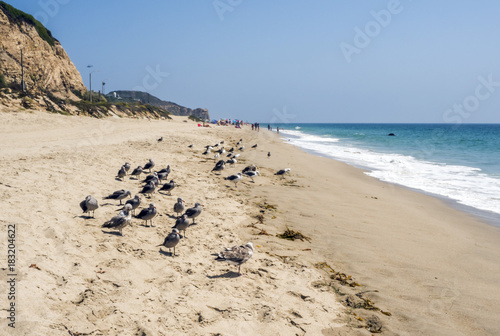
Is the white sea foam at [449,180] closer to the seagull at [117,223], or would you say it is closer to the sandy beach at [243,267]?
the sandy beach at [243,267]

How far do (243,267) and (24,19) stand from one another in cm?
5894

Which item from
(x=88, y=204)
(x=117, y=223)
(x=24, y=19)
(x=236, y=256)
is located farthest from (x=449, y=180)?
(x=24, y=19)

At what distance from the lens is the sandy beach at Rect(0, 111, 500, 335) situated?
5164 mm

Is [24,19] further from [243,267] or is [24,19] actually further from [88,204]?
[243,267]

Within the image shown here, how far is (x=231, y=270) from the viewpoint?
23.6ft

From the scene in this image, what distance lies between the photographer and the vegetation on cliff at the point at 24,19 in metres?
47.7

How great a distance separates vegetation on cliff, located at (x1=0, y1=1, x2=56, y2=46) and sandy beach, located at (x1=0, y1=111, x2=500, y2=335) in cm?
4700

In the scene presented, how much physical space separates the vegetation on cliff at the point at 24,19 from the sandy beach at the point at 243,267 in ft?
154

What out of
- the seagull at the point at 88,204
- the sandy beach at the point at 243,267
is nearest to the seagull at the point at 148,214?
the sandy beach at the point at 243,267

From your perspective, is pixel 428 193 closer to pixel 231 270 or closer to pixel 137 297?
pixel 231 270

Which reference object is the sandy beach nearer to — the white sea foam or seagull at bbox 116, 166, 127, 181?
seagull at bbox 116, 166, 127, 181

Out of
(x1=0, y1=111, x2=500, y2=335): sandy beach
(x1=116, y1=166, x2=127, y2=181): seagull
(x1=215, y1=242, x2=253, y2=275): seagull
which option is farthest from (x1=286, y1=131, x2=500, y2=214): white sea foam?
(x1=116, y1=166, x2=127, y2=181): seagull

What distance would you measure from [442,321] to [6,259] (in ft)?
23.9

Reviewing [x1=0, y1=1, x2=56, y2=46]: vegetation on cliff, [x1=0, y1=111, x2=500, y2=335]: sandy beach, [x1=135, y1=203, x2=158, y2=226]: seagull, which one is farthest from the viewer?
[x1=0, y1=1, x2=56, y2=46]: vegetation on cliff
